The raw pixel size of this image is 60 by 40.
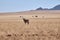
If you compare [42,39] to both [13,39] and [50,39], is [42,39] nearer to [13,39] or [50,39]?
[50,39]

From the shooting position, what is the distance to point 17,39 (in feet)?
38.5

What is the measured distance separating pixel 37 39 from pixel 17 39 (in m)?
1.22

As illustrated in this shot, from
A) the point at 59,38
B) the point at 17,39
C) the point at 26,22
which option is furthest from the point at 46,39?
the point at 26,22

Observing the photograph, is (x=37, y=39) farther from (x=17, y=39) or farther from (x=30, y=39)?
(x=17, y=39)

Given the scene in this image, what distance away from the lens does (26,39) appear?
38.4ft

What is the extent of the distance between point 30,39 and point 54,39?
4.77 feet

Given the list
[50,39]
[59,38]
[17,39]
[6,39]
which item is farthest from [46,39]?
[6,39]

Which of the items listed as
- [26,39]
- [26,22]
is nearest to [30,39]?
[26,39]

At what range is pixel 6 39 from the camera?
12.0 meters

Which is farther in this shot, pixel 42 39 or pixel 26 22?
pixel 26 22

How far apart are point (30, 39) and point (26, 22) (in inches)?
560

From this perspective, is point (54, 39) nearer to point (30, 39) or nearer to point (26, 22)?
point (30, 39)

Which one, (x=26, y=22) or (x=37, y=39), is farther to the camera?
(x=26, y=22)

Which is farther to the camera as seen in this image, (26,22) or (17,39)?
(26,22)
